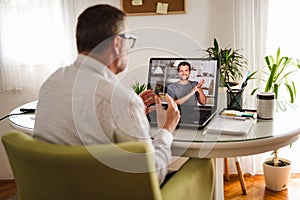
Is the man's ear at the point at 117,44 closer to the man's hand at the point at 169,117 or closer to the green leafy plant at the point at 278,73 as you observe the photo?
the man's hand at the point at 169,117

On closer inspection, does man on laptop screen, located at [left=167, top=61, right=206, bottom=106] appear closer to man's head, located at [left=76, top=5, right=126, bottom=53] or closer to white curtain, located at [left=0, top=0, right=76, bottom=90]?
man's head, located at [left=76, top=5, right=126, bottom=53]

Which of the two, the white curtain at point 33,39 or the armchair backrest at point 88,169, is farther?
the white curtain at point 33,39

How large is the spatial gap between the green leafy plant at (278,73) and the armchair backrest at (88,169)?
1653 millimetres

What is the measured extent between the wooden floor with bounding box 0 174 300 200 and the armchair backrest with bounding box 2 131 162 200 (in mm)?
1684

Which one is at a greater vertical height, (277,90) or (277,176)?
(277,90)

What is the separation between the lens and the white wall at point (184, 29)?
2756 mm

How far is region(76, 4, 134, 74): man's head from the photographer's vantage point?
1231 mm

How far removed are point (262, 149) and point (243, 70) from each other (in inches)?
53.9

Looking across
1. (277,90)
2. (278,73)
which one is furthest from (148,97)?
(278,73)

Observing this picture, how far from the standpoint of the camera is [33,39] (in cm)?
283

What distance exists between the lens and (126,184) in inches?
43.0

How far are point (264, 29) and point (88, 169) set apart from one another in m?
2.03

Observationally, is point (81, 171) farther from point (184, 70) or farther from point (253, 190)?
point (253, 190)

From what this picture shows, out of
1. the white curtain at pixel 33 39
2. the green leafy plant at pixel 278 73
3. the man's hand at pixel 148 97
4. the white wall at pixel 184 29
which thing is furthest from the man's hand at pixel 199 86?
the white curtain at pixel 33 39
